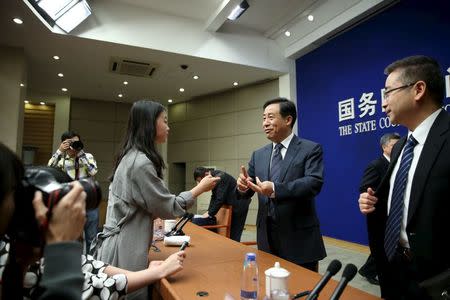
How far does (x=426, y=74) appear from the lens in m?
1.17

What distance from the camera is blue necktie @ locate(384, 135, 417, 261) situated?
115 centimetres

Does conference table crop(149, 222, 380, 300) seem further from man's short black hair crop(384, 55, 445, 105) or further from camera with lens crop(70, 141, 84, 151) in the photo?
camera with lens crop(70, 141, 84, 151)

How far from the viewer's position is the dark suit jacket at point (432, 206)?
0.99m

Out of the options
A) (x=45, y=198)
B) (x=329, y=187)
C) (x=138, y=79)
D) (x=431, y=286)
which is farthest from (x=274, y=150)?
(x=138, y=79)

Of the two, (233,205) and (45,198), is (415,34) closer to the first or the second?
(233,205)

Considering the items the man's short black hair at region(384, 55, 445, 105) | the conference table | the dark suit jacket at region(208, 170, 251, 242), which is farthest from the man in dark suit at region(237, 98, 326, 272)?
the dark suit jacket at region(208, 170, 251, 242)

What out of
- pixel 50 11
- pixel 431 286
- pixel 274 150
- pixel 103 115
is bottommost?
pixel 431 286

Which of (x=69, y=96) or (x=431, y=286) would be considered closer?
Answer: (x=431, y=286)

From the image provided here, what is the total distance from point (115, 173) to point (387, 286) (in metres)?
1.31

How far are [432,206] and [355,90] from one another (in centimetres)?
408

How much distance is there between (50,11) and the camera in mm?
4148

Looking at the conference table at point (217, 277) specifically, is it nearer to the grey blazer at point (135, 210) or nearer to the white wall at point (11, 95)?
the grey blazer at point (135, 210)

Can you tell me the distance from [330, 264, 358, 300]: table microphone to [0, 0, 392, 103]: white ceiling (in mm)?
4313

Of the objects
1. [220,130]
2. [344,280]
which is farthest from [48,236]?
[220,130]
